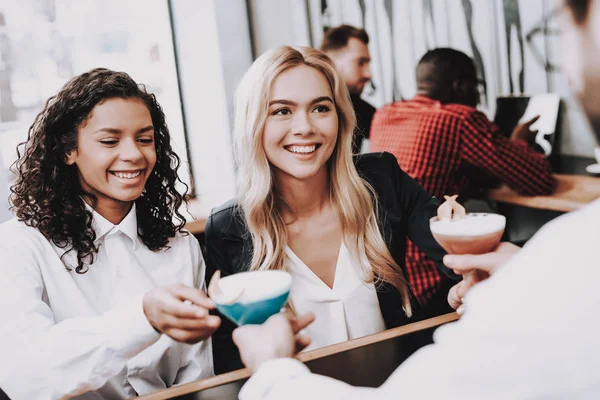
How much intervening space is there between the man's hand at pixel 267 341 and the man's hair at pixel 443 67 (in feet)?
6.91

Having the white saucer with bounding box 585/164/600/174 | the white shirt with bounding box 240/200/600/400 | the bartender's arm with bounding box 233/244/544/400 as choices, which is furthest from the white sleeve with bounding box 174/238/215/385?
the white saucer with bounding box 585/164/600/174

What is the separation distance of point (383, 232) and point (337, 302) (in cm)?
28

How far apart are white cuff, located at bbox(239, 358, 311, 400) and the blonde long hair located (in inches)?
30.4

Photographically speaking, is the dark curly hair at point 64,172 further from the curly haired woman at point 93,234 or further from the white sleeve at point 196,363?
the white sleeve at point 196,363

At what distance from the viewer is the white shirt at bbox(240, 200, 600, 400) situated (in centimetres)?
60

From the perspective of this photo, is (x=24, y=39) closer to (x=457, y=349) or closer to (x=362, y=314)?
(x=362, y=314)

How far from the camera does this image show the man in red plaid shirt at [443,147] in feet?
8.15

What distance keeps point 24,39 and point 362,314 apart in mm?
3357

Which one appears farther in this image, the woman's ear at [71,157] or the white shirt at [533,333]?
the woman's ear at [71,157]

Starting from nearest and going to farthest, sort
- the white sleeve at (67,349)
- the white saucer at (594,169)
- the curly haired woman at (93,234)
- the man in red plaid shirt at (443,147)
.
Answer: the white sleeve at (67,349) < the curly haired woman at (93,234) < the man in red plaid shirt at (443,147) < the white saucer at (594,169)

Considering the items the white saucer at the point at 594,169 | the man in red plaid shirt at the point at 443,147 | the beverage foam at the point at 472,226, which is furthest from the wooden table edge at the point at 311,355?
the white saucer at the point at 594,169

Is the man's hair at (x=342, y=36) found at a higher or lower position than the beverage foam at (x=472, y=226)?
higher

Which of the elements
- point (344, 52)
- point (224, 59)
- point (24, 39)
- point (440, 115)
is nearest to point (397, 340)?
point (440, 115)

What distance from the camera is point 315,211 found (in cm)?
183
